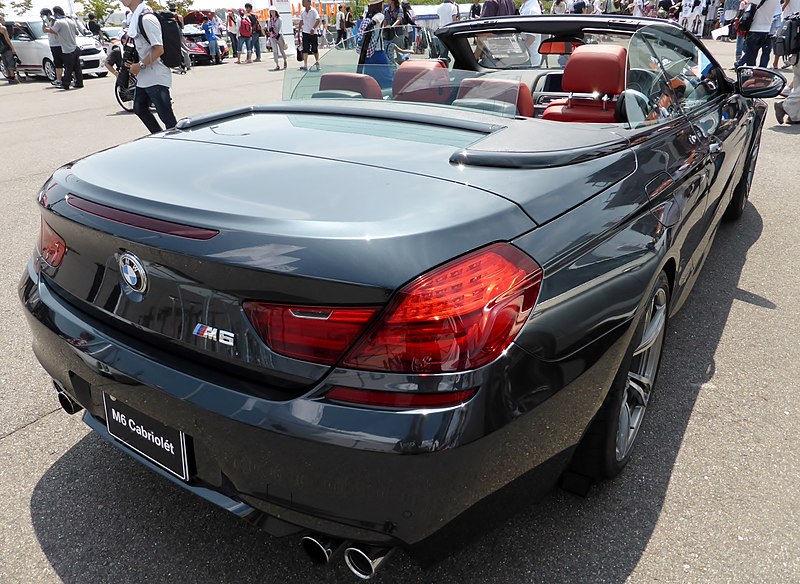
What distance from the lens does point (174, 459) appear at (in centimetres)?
172

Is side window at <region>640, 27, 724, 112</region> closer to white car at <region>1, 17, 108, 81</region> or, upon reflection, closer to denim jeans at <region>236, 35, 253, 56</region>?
white car at <region>1, 17, 108, 81</region>

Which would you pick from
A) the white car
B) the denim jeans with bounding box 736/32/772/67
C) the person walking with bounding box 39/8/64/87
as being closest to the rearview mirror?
the denim jeans with bounding box 736/32/772/67

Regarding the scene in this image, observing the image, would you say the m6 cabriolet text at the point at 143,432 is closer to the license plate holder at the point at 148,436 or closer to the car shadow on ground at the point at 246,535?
the license plate holder at the point at 148,436

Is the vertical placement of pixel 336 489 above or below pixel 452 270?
below

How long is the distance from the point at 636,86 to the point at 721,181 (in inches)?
39.7

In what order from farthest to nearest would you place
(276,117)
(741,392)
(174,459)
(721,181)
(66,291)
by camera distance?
(721,181), (741,392), (276,117), (66,291), (174,459)

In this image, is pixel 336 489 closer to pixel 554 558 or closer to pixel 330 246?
pixel 330 246

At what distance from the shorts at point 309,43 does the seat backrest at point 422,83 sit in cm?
1493

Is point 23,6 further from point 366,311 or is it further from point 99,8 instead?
point 366,311

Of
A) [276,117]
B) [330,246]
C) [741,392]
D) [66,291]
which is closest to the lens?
[330,246]

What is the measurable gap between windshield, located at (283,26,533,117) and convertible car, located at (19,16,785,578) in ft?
0.98

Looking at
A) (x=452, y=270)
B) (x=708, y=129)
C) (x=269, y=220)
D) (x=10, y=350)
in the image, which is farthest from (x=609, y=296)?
(x=10, y=350)

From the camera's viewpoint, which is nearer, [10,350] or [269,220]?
[269,220]

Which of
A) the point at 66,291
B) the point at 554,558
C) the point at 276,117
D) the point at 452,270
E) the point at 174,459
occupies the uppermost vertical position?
the point at 276,117
